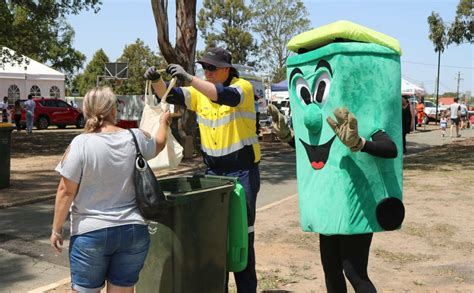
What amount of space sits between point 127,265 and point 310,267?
99.4 inches

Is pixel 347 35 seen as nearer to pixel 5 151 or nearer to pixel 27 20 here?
pixel 5 151

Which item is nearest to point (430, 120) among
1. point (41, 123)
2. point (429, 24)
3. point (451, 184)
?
point (429, 24)

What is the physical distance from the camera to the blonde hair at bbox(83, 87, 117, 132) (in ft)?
9.05

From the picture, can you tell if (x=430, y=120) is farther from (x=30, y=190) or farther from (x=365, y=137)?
(x=365, y=137)

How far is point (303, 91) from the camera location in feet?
10.0

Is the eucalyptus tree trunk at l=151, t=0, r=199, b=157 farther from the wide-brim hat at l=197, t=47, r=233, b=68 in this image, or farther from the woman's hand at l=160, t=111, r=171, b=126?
the woman's hand at l=160, t=111, r=171, b=126

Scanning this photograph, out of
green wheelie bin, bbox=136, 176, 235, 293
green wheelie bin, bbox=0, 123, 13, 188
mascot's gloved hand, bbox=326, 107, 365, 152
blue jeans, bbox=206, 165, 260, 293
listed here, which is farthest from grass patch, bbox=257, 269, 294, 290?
green wheelie bin, bbox=0, 123, 13, 188

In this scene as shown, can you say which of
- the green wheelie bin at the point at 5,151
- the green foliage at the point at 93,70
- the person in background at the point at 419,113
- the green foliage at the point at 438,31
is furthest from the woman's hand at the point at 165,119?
the green foliage at the point at 93,70

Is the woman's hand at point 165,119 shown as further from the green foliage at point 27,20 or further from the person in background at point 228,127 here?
the green foliage at point 27,20

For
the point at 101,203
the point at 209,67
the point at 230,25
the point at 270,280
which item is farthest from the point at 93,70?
the point at 101,203

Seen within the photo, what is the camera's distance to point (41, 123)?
27.4 metres

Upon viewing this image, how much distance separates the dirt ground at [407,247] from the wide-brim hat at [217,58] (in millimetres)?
1966

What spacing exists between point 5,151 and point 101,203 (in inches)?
274

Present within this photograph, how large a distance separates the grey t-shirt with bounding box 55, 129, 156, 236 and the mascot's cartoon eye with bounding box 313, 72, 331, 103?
41.6 inches
